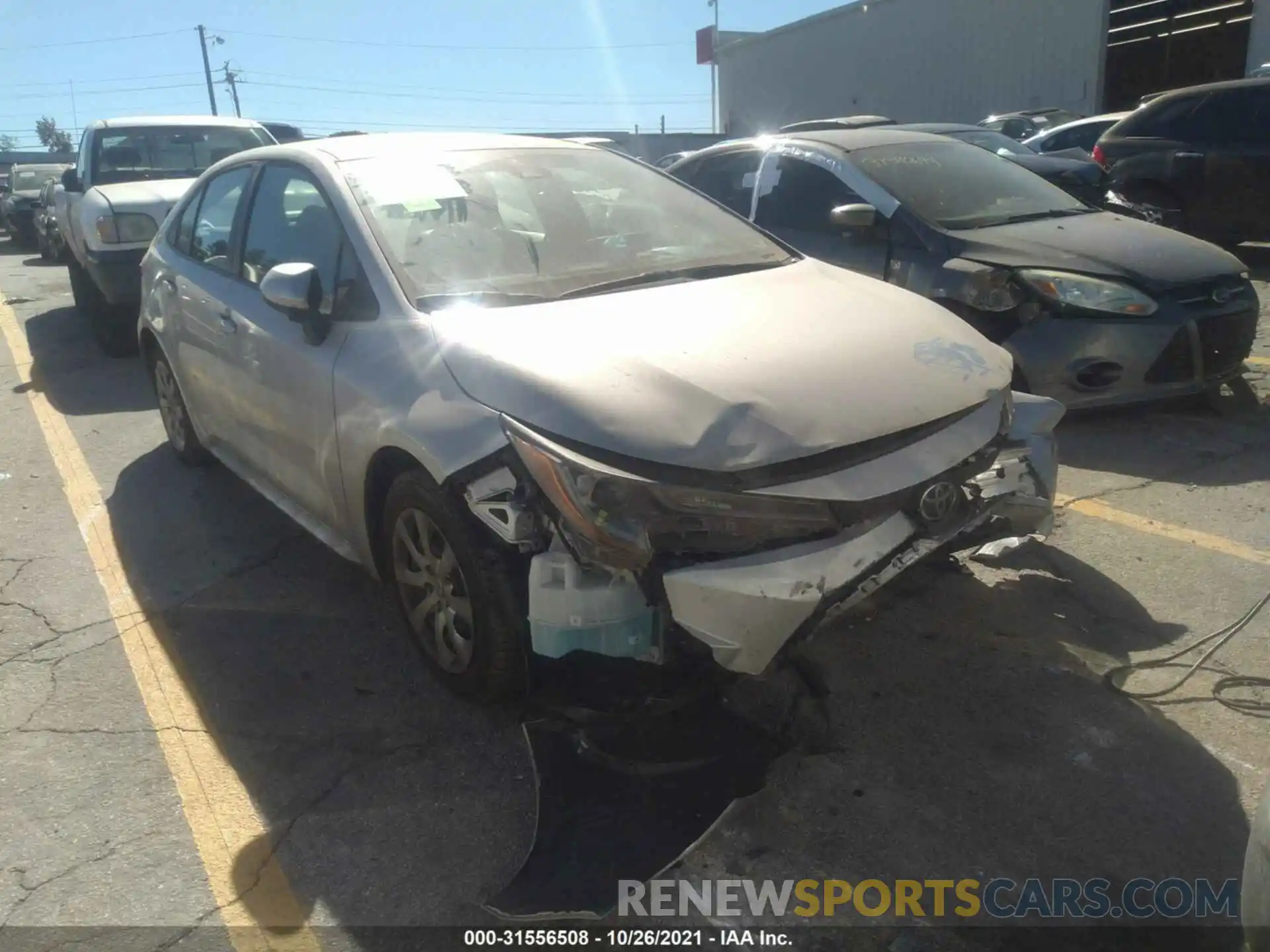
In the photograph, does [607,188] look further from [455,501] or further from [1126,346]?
[1126,346]

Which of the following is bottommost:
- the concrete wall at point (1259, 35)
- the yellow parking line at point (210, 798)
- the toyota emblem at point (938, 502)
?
the yellow parking line at point (210, 798)

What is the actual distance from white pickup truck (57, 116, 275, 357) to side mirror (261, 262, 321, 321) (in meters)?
5.34

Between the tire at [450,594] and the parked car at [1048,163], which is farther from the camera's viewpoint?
the parked car at [1048,163]

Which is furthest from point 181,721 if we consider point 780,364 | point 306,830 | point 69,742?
point 780,364

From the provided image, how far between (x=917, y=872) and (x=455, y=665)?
4.72 feet

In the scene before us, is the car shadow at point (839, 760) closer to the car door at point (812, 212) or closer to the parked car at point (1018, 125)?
the car door at point (812, 212)

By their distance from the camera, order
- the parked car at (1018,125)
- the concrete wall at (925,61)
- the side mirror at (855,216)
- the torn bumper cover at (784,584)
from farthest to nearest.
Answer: the concrete wall at (925,61) < the parked car at (1018,125) < the side mirror at (855,216) < the torn bumper cover at (784,584)

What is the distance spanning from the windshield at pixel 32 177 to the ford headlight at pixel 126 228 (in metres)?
14.8

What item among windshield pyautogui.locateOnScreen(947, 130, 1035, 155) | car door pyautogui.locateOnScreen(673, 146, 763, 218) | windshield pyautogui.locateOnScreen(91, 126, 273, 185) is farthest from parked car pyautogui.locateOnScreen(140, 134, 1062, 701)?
windshield pyautogui.locateOnScreen(947, 130, 1035, 155)

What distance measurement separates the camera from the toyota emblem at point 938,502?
2.76m

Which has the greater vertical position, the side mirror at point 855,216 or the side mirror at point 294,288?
the side mirror at point 294,288

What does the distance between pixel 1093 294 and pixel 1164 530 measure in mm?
1468

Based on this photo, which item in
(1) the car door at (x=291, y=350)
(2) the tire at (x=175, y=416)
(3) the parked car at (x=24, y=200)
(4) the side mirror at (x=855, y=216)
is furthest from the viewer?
(3) the parked car at (x=24, y=200)

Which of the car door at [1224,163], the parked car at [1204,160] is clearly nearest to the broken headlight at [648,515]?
the parked car at [1204,160]
